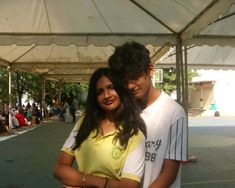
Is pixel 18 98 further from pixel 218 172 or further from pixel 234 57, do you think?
pixel 218 172

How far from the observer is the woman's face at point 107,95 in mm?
2180

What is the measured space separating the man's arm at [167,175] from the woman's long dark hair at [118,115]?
7.4 inches

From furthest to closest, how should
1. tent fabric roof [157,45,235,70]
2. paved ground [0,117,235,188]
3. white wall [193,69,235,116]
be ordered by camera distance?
white wall [193,69,235,116] < tent fabric roof [157,45,235,70] < paved ground [0,117,235,188]

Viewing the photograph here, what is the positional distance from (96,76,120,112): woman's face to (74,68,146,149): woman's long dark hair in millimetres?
18

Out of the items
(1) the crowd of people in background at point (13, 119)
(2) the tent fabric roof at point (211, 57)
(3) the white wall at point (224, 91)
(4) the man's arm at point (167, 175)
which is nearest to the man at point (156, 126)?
(4) the man's arm at point (167, 175)

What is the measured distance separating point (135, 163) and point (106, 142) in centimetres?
18

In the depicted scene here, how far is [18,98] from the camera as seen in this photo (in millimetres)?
33281

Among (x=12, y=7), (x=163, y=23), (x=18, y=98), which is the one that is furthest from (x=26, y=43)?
(x=18, y=98)

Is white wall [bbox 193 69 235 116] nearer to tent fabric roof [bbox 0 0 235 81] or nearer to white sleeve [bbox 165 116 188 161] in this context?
tent fabric roof [bbox 0 0 235 81]

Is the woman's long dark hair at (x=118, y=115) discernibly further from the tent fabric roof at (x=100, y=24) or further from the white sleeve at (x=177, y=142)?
the tent fabric roof at (x=100, y=24)

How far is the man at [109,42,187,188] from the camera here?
2.07 m

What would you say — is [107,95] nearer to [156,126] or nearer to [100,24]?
[156,126]

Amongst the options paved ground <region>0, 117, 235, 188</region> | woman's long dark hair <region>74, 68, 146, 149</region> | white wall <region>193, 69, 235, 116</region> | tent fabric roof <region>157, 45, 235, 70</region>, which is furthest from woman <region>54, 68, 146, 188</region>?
white wall <region>193, 69, 235, 116</region>

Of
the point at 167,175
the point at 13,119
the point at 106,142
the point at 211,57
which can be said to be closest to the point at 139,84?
the point at 106,142
